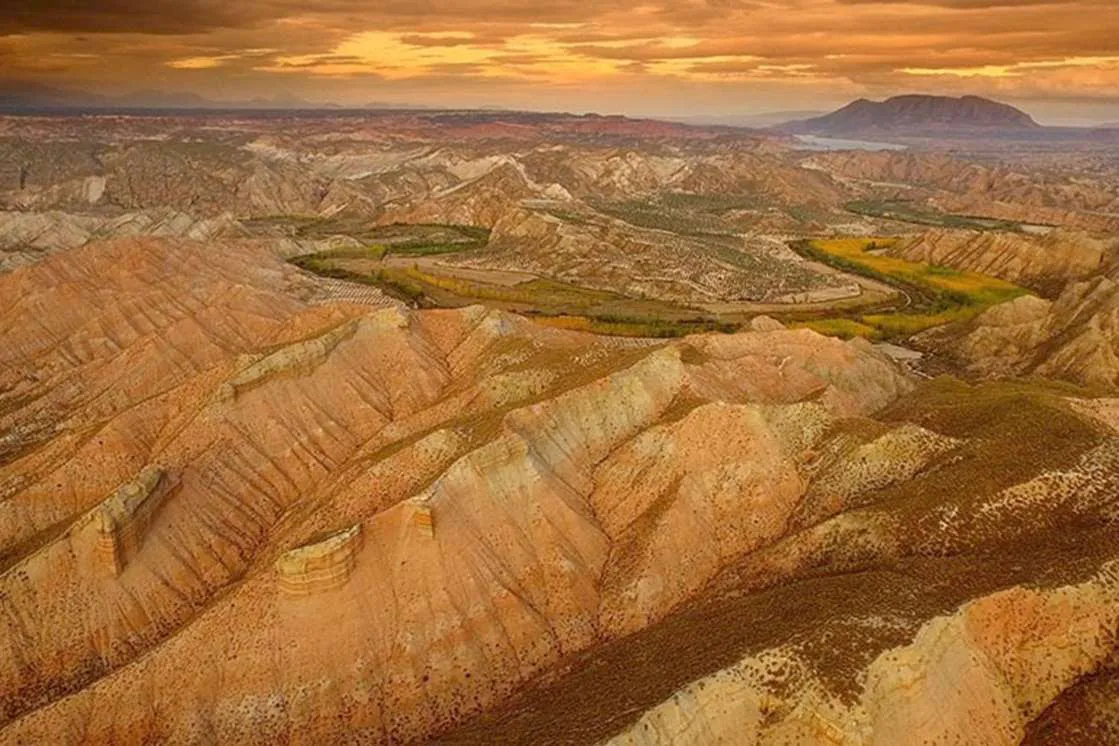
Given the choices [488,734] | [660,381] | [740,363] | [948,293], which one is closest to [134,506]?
[488,734]

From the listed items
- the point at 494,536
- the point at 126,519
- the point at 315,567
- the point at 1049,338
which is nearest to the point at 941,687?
the point at 494,536

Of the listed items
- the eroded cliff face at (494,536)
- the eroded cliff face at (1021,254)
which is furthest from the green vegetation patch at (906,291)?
the eroded cliff face at (494,536)

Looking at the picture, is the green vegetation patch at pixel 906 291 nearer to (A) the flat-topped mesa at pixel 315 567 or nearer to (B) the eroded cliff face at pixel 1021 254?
(B) the eroded cliff face at pixel 1021 254

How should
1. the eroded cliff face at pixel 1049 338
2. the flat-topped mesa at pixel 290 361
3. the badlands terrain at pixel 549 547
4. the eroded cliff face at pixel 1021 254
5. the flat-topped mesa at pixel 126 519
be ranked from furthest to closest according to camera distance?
the eroded cliff face at pixel 1021 254 < the eroded cliff face at pixel 1049 338 < the flat-topped mesa at pixel 290 361 < the flat-topped mesa at pixel 126 519 < the badlands terrain at pixel 549 547

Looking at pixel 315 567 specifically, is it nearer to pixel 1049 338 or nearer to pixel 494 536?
pixel 494 536

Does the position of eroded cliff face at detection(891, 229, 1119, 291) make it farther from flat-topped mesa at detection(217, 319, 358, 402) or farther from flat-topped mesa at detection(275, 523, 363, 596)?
flat-topped mesa at detection(275, 523, 363, 596)
